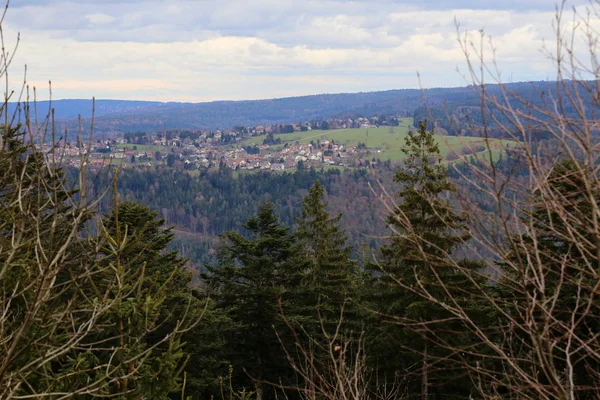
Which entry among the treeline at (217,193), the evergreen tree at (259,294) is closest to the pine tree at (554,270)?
the evergreen tree at (259,294)

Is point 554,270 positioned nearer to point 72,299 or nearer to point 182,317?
point 72,299

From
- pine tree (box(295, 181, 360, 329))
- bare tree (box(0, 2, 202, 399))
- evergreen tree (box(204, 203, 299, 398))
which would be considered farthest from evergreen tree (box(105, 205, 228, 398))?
bare tree (box(0, 2, 202, 399))

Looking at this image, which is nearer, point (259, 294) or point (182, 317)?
point (182, 317)

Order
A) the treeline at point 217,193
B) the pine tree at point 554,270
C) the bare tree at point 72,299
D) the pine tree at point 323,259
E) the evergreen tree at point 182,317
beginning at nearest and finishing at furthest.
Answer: the pine tree at point 554,270
the bare tree at point 72,299
the evergreen tree at point 182,317
the pine tree at point 323,259
the treeline at point 217,193

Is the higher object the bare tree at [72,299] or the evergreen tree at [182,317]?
the bare tree at [72,299]

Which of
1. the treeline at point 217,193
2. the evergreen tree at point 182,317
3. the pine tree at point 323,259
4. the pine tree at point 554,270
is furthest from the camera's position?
the treeline at point 217,193

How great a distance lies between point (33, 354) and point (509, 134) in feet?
13.6

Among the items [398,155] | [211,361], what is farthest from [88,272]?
[398,155]

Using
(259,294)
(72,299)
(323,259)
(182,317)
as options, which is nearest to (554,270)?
(72,299)

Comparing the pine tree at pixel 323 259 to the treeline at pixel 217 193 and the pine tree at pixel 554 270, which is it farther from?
the treeline at pixel 217 193

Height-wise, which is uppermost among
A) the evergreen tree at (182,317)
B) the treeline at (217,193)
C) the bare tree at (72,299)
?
the bare tree at (72,299)

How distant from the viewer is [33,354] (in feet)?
16.7

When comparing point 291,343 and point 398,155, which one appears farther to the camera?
point 398,155

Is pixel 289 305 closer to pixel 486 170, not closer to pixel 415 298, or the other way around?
pixel 415 298
